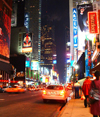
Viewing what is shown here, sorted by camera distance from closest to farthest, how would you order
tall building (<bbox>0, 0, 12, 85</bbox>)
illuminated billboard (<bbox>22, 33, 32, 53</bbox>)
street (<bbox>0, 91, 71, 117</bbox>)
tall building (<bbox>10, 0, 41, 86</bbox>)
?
street (<bbox>0, 91, 71, 117</bbox>) < tall building (<bbox>0, 0, 12, 85</bbox>) < illuminated billboard (<bbox>22, 33, 32, 53</bbox>) < tall building (<bbox>10, 0, 41, 86</bbox>)

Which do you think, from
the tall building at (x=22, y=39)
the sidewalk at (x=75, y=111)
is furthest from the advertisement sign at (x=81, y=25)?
the sidewalk at (x=75, y=111)

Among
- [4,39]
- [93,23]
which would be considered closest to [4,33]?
[4,39]

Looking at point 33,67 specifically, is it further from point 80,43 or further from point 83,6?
point 83,6

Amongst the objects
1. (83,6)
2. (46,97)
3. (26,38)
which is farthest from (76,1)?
(46,97)

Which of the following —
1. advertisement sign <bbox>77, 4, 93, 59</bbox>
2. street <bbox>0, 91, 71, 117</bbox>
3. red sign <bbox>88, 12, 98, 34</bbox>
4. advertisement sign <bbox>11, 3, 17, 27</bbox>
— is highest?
advertisement sign <bbox>11, 3, 17, 27</bbox>

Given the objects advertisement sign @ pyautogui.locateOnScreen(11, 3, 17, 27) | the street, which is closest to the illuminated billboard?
advertisement sign @ pyautogui.locateOnScreen(11, 3, 17, 27)

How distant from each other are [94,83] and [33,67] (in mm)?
92867

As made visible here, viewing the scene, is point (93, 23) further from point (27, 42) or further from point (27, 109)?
point (27, 42)

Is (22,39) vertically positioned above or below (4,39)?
above

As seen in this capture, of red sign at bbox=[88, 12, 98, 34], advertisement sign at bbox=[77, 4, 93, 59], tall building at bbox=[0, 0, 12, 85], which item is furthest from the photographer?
tall building at bbox=[0, 0, 12, 85]

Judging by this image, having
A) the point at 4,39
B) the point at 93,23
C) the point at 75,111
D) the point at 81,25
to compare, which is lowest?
the point at 75,111

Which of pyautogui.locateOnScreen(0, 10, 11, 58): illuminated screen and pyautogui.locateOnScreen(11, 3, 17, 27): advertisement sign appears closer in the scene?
pyautogui.locateOnScreen(0, 10, 11, 58): illuminated screen

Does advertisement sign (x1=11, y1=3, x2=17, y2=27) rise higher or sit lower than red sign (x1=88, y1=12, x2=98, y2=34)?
higher

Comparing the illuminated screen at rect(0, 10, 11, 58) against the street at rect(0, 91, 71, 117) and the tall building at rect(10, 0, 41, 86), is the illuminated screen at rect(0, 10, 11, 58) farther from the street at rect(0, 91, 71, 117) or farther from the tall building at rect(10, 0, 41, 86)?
the street at rect(0, 91, 71, 117)
